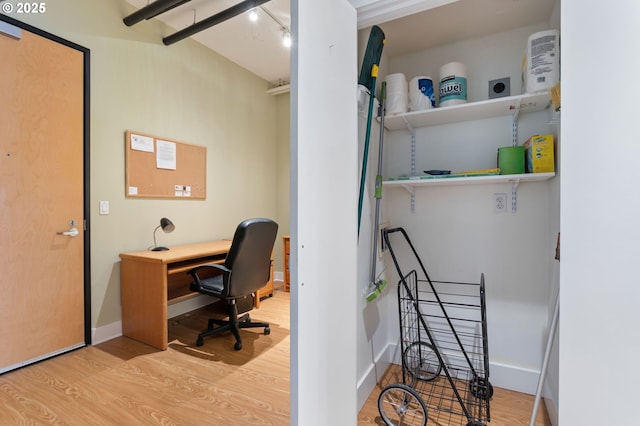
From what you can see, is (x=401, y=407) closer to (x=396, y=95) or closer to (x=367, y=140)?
(x=367, y=140)

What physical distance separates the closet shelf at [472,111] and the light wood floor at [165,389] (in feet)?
5.65

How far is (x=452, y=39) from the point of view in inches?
81.1

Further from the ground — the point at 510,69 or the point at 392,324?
the point at 510,69

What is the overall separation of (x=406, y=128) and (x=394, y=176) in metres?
0.35

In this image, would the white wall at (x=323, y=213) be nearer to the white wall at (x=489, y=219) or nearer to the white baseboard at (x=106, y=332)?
the white wall at (x=489, y=219)

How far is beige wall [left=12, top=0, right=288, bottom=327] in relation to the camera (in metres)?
2.50

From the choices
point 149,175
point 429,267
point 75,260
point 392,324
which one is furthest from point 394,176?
point 75,260

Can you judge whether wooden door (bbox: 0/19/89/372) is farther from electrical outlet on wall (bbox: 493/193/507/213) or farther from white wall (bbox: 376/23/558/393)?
electrical outlet on wall (bbox: 493/193/507/213)

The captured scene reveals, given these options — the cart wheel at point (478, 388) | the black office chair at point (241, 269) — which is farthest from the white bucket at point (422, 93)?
the cart wheel at point (478, 388)

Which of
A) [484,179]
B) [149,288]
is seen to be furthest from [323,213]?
[149,288]

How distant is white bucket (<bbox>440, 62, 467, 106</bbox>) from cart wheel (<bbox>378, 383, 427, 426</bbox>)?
5.42 feet

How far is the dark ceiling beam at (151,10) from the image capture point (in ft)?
7.89

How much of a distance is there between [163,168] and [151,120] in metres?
0.46

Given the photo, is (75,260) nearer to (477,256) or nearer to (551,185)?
(477,256)
